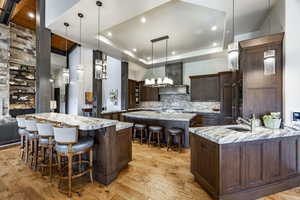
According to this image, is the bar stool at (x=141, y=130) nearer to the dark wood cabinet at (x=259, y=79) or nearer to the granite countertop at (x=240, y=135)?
the granite countertop at (x=240, y=135)

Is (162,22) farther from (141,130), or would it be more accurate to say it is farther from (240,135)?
(240,135)

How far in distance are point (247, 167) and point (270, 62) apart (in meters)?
1.89

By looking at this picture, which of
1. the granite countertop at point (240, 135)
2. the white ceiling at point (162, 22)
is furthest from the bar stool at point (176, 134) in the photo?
the white ceiling at point (162, 22)

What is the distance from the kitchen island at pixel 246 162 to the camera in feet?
5.81

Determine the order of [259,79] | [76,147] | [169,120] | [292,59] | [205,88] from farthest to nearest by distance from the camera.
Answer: [205,88] < [169,120] < [259,79] < [292,59] < [76,147]

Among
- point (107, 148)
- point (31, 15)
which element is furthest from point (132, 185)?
point (31, 15)

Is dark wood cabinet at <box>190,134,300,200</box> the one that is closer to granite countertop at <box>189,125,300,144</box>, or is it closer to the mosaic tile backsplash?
granite countertop at <box>189,125,300,144</box>

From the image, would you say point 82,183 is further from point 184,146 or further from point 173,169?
point 184,146

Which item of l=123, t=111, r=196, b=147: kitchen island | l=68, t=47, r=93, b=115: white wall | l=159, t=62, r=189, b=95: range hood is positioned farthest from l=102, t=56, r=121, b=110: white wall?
l=123, t=111, r=196, b=147: kitchen island

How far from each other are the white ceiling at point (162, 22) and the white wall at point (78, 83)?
2.60 m

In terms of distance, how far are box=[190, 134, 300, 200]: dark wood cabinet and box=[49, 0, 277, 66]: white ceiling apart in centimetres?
261

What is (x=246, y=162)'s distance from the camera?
1869 mm

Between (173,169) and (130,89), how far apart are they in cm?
517

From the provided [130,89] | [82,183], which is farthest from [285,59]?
[130,89]
